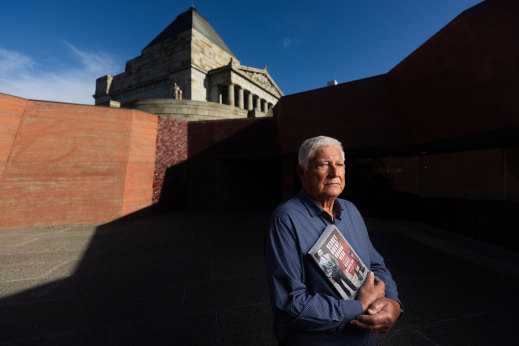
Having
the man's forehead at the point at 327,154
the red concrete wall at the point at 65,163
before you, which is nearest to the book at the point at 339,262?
the man's forehead at the point at 327,154

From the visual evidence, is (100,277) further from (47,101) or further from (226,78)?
(226,78)

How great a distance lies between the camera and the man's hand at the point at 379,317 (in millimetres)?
1241

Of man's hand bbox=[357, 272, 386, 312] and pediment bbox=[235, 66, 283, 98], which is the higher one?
pediment bbox=[235, 66, 283, 98]

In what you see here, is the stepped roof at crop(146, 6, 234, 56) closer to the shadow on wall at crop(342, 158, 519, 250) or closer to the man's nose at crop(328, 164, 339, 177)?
the shadow on wall at crop(342, 158, 519, 250)

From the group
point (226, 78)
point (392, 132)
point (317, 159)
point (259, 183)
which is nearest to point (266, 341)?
point (317, 159)

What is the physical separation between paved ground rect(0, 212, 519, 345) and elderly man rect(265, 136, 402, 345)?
1.48m

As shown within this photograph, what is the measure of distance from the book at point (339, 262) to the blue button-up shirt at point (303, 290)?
54 millimetres

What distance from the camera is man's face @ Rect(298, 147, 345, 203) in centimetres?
151

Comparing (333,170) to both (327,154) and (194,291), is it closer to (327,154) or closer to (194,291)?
(327,154)

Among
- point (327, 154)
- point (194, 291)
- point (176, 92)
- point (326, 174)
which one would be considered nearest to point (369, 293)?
point (326, 174)

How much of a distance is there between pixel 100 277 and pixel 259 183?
12048 millimetres

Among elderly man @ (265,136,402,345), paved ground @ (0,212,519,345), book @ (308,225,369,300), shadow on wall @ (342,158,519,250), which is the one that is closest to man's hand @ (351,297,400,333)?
elderly man @ (265,136,402,345)

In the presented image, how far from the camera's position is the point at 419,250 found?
545cm

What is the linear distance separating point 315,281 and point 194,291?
9.42 ft
